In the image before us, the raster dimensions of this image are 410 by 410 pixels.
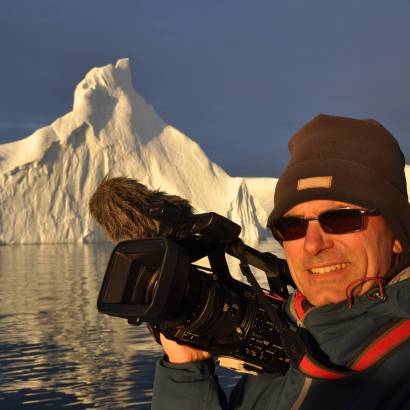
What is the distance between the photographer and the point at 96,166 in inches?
1494

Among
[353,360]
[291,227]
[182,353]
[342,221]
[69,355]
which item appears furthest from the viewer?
[69,355]

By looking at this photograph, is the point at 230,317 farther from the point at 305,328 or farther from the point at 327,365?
the point at 327,365

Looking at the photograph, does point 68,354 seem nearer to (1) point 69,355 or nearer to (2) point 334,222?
(1) point 69,355

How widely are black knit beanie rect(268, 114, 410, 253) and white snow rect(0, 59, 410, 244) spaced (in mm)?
34514

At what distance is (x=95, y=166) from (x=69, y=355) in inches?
1214

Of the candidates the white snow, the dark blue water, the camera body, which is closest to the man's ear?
the camera body

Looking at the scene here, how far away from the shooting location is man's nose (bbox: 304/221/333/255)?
1.29 metres

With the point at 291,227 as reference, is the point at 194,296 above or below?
below

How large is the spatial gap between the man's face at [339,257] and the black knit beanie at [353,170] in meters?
0.04

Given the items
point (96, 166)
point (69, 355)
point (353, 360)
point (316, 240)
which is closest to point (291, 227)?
point (316, 240)

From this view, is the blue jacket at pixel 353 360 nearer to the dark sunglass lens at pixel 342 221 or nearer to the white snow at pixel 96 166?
the dark sunglass lens at pixel 342 221

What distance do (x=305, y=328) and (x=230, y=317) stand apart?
0.91ft

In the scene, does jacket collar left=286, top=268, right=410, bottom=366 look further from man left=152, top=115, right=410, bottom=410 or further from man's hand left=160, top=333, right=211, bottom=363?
man's hand left=160, top=333, right=211, bottom=363

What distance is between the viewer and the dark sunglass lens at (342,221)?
124 cm
